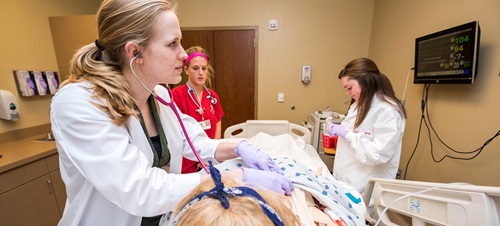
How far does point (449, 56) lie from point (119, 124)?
79.1 inches

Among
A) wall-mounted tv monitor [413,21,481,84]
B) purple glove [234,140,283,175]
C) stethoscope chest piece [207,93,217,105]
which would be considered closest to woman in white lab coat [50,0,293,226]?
purple glove [234,140,283,175]

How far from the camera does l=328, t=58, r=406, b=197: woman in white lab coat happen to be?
1183 mm

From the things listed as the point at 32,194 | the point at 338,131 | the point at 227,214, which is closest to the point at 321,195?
the point at 227,214

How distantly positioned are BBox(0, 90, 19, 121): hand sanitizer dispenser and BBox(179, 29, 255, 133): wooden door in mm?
1666

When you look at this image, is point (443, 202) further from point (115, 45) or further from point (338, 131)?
A: point (115, 45)

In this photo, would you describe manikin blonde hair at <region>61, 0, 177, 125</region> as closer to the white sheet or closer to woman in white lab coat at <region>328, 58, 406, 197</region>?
the white sheet

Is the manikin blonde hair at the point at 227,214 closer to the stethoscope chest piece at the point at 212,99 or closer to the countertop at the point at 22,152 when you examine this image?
the stethoscope chest piece at the point at 212,99

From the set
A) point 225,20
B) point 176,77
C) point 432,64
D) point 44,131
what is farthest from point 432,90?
point 44,131

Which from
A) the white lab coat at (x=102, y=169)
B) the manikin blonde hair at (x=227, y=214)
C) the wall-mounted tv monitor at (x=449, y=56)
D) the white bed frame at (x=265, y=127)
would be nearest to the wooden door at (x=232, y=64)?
the white bed frame at (x=265, y=127)

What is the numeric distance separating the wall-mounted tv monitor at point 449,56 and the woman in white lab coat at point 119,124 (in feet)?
4.78

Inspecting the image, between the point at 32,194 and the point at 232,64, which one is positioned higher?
the point at 232,64

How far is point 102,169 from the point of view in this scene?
1.72 feet

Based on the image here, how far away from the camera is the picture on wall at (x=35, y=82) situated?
1872 millimetres

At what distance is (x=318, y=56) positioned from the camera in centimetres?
285
